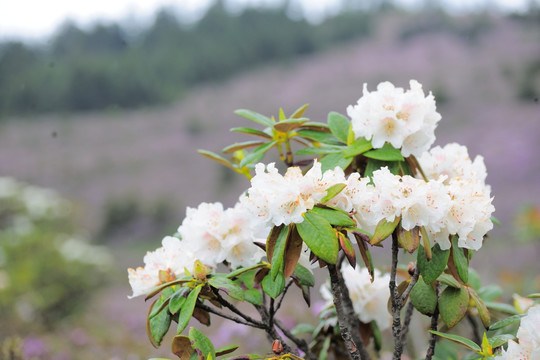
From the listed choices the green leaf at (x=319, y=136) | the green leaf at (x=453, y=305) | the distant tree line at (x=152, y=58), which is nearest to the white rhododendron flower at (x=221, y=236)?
the green leaf at (x=319, y=136)

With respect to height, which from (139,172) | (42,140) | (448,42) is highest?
(448,42)

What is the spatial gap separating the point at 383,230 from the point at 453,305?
0.22 meters

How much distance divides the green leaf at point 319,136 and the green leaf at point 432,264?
28 centimetres

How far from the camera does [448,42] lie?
1191 centimetres

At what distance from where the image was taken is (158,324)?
720 mm

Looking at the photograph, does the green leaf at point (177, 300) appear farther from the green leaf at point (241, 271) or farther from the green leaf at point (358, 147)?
the green leaf at point (358, 147)

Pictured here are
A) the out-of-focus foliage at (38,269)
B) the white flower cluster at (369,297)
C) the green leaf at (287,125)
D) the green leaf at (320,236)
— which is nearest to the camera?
the green leaf at (320,236)

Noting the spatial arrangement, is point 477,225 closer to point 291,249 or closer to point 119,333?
point 291,249

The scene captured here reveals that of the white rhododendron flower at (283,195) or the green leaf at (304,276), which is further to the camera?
the green leaf at (304,276)

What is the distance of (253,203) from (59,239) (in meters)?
5.03

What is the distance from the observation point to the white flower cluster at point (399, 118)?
749mm

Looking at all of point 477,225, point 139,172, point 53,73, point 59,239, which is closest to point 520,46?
point 139,172

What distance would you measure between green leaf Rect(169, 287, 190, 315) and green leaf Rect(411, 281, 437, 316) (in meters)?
0.37

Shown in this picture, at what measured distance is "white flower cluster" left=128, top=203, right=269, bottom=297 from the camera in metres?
0.77
